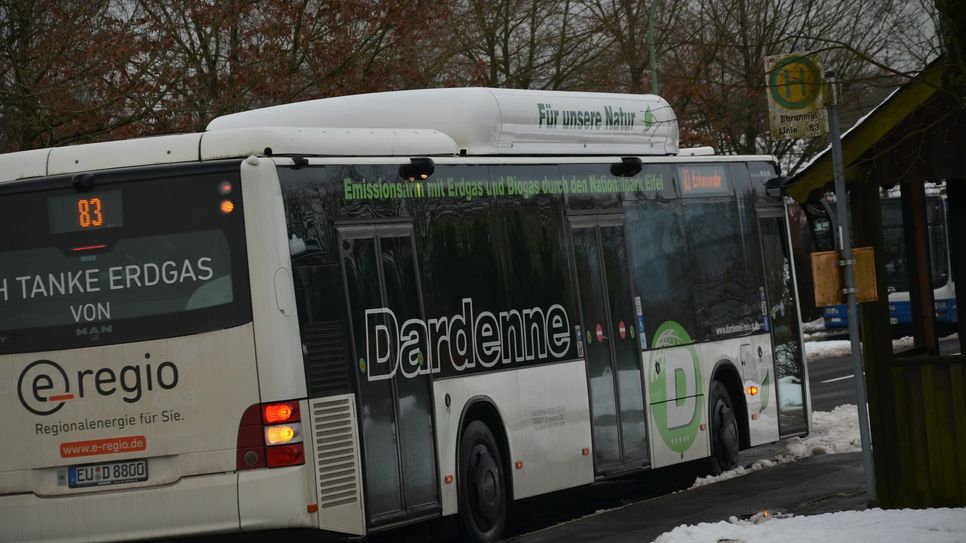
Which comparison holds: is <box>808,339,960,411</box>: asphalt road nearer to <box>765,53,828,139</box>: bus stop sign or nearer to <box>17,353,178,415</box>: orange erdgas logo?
<box>765,53,828,139</box>: bus stop sign

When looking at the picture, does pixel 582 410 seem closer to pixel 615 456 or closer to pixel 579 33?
pixel 615 456

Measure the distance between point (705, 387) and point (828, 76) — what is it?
4.82m

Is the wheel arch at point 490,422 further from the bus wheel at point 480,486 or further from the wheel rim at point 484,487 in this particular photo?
the wheel rim at point 484,487

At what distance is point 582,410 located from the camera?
13.8m

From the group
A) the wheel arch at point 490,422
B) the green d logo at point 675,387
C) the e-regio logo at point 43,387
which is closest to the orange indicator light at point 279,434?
the e-regio logo at point 43,387

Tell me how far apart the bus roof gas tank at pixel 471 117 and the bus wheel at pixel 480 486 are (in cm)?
232

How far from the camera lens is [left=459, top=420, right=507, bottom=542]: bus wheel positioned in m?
12.1

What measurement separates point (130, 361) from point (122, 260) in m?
0.65

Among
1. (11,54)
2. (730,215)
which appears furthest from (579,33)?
(730,215)

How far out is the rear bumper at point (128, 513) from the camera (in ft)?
33.2

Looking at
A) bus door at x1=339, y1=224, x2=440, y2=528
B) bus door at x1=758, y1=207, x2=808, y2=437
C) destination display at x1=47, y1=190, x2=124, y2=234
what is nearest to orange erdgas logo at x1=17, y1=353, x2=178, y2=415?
destination display at x1=47, y1=190, x2=124, y2=234

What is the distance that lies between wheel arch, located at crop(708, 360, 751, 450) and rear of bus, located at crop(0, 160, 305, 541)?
7119 millimetres

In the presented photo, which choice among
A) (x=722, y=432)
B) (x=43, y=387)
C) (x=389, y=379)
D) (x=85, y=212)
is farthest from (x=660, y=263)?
(x=43, y=387)

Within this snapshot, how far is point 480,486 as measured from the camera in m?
12.3
